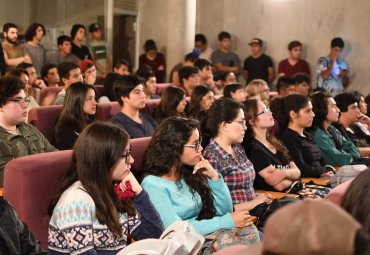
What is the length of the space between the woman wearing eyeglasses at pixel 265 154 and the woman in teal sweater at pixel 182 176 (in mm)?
1006

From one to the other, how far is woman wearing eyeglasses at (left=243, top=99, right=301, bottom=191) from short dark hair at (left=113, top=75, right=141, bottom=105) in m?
1.03

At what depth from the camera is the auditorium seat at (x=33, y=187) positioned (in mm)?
2770

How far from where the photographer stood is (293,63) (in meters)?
10.3

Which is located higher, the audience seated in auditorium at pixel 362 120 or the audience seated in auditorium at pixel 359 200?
the audience seated in auditorium at pixel 359 200

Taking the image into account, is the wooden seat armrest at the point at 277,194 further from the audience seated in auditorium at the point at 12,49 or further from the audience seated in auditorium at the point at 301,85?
the audience seated in auditorium at the point at 12,49

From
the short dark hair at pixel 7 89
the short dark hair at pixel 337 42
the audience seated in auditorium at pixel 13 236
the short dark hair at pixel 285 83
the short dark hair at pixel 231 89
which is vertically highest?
the short dark hair at pixel 337 42

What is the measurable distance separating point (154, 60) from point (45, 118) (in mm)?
5495

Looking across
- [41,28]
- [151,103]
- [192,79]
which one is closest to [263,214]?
[151,103]

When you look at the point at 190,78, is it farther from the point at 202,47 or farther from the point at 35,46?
the point at 202,47

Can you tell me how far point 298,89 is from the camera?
26.4 ft

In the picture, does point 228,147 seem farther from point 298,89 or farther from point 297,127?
point 298,89

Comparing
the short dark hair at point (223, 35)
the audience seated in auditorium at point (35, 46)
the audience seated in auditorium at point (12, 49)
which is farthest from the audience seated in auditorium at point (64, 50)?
the short dark hair at point (223, 35)

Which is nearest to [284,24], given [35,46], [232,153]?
[35,46]

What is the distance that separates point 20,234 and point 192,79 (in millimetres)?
5186
